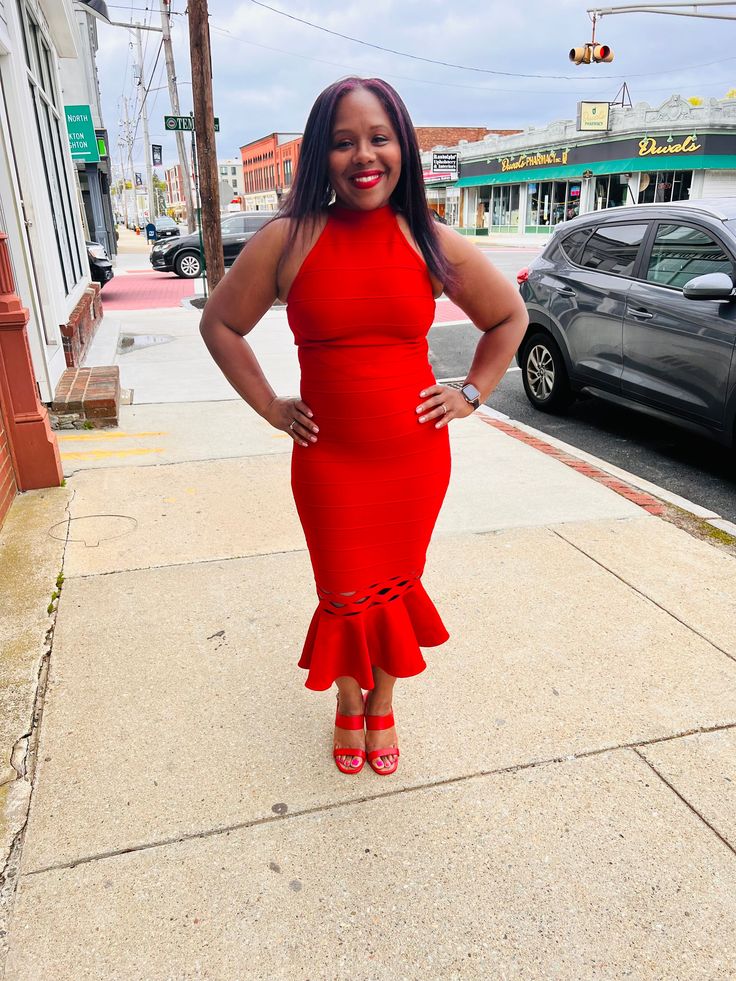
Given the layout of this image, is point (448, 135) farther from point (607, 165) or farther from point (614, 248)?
point (614, 248)

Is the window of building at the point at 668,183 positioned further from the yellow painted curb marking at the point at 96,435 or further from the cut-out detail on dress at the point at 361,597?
the cut-out detail on dress at the point at 361,597

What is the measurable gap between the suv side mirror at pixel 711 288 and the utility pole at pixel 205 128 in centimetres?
1045

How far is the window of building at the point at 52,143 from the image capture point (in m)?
7.92

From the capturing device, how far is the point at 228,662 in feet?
9.91

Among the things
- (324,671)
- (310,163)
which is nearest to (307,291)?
(310,163)

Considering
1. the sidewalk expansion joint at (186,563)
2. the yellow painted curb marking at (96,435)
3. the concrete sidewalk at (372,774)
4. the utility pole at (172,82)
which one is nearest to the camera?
the concrete sidewalk at (372,774)

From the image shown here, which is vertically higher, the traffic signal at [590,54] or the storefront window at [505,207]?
the traffic signal at [590,54]

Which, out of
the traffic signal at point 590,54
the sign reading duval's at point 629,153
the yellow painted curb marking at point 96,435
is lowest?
the yellow painted curb marking at point 96,435

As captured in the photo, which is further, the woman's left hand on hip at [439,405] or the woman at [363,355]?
the woman's left hand on hip at [439,405]

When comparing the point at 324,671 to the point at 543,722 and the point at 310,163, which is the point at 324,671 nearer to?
the point at 543,722

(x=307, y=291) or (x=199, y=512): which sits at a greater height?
(x=307, y=291)

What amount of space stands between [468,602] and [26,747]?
188 cm

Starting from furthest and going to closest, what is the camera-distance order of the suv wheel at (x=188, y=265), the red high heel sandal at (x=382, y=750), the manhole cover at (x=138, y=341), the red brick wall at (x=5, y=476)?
1. the suv wheel at (x=188, y=265)
2. the manhole cover at (x=138, y=341)
3. the red brick wall at (x=5, y=476)
4. the red high heel sandal at (x=382, y=750)

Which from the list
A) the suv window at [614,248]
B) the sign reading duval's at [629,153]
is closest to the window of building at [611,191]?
the sign reading duval's at [629,153]
